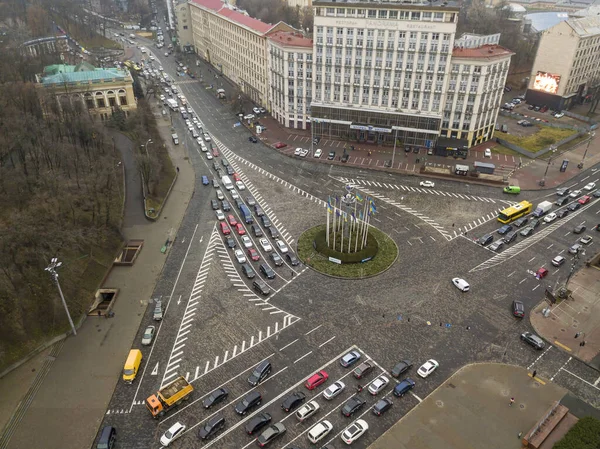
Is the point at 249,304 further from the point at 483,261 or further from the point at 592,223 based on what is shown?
the point at 592,223

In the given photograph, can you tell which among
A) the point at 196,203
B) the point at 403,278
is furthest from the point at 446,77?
the point at 196,203

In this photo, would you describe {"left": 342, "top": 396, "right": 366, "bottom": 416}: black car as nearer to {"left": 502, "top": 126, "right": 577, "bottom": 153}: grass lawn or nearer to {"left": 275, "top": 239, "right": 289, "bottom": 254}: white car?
{"left": 275, "top": 239, "right": 289, "bottom": 254}: white car

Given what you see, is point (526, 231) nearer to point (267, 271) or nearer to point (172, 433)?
point (267, 271)

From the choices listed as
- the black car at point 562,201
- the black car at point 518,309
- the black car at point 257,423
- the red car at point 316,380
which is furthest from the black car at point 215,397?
the black car at point 562,201

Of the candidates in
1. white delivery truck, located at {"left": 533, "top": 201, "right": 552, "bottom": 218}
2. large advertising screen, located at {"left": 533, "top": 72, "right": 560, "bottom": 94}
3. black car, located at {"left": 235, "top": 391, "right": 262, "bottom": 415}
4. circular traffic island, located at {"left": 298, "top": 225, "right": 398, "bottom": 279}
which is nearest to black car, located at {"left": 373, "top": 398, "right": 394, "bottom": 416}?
black car, located at {"left": 235, "top": 391, "right": 262, "bottom": 415}

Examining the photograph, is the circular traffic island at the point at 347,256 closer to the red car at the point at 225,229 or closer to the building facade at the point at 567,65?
the red car at the point at 225,229

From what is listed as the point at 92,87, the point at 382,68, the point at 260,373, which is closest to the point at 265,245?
the point at 260,373
